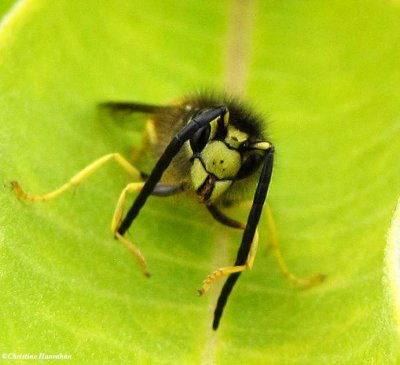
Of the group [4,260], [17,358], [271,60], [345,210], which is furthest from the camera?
[271,60]

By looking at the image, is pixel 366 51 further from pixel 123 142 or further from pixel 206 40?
pixel 123 142

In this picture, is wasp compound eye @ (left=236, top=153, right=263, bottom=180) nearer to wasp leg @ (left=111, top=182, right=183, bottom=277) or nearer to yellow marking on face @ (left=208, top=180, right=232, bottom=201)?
yellow marking on face @ (left=208, top=180, right=232, bottom=201)

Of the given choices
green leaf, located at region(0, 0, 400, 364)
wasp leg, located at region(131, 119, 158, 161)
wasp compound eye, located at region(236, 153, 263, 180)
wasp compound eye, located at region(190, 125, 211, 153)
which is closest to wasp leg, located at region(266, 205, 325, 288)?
green leaf, located at region(0, 0, 400, 364)

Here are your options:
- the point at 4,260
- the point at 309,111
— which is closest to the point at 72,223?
the point at 4,260

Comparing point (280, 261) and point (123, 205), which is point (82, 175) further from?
point (280, 261)

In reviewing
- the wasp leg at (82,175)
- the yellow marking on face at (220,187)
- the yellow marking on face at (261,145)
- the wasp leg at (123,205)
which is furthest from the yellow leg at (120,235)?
the yellow marking on face at (261,145)
